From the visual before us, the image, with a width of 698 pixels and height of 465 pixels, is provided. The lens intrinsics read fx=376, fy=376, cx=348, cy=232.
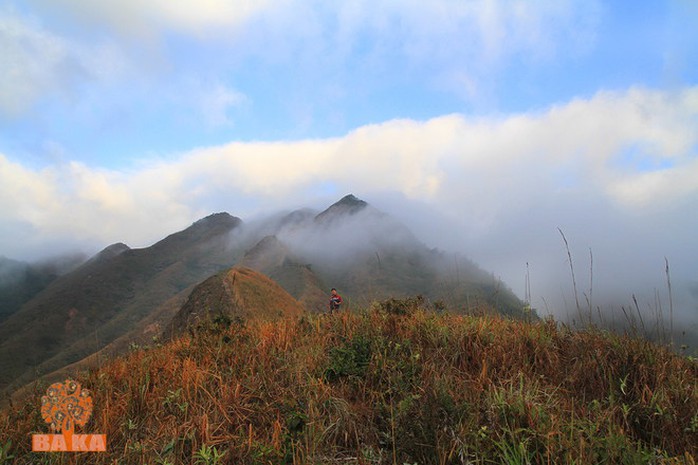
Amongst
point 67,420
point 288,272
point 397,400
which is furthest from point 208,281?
point 288,272

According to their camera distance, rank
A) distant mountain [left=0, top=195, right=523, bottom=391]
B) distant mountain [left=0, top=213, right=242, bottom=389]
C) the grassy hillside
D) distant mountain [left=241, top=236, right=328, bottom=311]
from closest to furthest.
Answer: the grassy hillside
distant mountain [left=0, top=195, right=523, bottom=391]
distant mountain [left=241, top=236, right=328, bottom=311]
distant mountain [left=0, top=213, right=242, bottom=389]

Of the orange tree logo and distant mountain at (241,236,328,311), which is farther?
distant mountain at (241,236,328,311)

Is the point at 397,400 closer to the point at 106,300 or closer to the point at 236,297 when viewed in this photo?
the point at 236,297

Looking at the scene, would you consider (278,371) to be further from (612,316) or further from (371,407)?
(612,316)

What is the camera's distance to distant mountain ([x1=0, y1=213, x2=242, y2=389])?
8862cm

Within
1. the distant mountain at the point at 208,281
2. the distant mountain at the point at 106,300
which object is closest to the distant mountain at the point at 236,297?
the distant mountain at the point at 208,281

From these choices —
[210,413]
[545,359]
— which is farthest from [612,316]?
[210,413]

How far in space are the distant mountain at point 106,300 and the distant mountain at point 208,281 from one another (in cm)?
31

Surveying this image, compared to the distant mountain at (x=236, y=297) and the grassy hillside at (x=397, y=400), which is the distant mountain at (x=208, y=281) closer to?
the distant mountain at (x=236, y=297)

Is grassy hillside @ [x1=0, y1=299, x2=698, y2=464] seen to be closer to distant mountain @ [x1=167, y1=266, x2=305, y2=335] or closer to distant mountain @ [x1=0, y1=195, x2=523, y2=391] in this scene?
distant mountain @ [x1=167, y1=266, x2=305, y2=335]

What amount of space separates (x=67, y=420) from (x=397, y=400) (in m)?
3.02

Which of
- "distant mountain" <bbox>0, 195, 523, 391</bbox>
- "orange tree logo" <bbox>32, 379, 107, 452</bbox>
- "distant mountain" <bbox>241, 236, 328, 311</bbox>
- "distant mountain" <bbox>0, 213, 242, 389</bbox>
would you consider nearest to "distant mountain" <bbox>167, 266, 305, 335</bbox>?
"distant mountain" <bbox>0, 195, 523, 391</bbox>

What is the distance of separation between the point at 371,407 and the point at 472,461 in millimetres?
1088

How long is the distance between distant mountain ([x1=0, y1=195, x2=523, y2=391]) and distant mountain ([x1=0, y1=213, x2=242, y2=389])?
31cm
